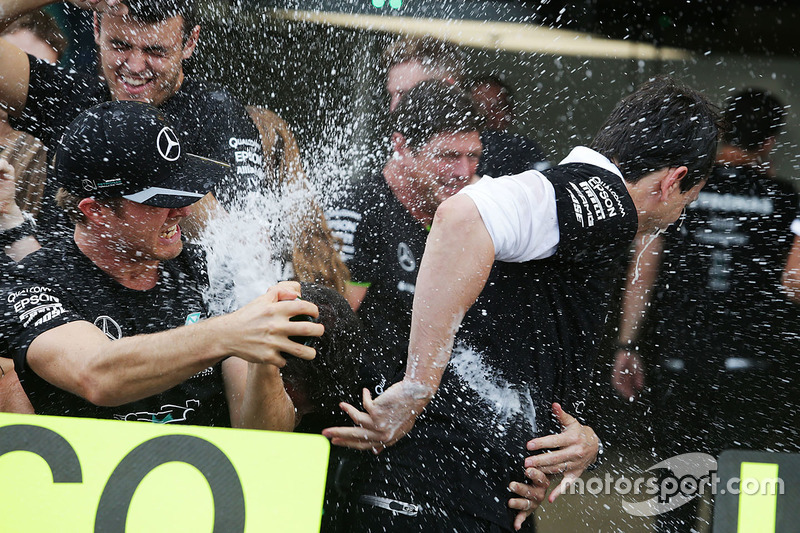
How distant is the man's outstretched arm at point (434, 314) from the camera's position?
105cm

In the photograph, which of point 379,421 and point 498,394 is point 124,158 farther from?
point 498,394

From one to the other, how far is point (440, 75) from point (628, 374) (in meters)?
0.83

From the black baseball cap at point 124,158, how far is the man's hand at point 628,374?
3.20ft

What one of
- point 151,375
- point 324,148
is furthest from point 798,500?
point 324,148

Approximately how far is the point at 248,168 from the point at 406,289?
43 cm

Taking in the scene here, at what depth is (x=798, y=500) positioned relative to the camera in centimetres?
98

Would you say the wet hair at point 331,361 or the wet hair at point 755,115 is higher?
the wet hair at point 755,115

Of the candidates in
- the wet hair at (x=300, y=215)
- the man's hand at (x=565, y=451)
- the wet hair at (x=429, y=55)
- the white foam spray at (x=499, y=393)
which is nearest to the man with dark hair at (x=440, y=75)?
the wet hair at (x=429, y=55)

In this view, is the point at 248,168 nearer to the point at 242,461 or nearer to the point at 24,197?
the point at 24,197

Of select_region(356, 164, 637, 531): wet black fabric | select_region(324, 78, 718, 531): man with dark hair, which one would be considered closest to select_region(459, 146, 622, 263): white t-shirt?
select_region(324, 78, 718, 531): man with dark hair

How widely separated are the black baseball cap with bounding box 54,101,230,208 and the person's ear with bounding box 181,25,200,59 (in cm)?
31

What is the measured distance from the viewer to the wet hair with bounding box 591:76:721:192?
1.16m

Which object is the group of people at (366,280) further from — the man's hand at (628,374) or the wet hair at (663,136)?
the man's hand at (628,374)

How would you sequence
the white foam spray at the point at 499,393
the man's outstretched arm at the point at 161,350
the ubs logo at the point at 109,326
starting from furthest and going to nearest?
the white foam spray at the point at 499,393 < the ubs logo at the point at 109,326 < the man's outstretched arm at the point at 161,350
